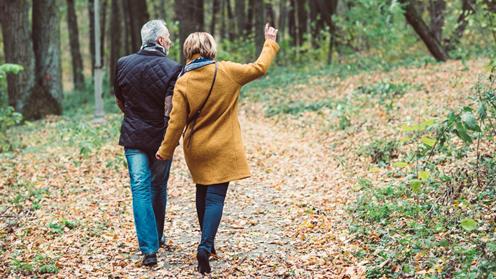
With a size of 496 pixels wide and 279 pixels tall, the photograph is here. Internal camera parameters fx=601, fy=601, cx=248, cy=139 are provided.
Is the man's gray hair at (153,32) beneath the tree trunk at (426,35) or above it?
above

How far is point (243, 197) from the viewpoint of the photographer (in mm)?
8656

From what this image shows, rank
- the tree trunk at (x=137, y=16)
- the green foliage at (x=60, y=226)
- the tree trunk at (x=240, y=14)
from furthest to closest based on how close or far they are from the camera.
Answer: the tree trunk at (x=240, y=14) < the tree trunk at (x=137, y=16) < the green foliage at (x=60, y=226)

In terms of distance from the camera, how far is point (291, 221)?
729cm

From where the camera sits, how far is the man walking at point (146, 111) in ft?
18.9

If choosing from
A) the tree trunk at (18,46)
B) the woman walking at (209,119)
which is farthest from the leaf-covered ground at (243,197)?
the tree trunk at (18,46)

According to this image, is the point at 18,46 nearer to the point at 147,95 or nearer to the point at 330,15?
the point at 330,15

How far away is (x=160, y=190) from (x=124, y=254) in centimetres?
86

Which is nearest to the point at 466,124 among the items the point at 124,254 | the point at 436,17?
the point at 124,254

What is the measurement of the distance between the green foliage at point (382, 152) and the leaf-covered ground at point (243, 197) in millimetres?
189

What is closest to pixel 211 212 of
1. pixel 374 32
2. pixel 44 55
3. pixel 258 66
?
pixel 258 66

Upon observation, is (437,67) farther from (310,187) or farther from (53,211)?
(53,211)

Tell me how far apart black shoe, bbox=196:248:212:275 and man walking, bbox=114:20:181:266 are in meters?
0.58

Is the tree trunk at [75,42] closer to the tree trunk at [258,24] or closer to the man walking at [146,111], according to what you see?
the tree trunk at [258,24]

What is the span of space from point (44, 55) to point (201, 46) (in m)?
→ 14.5
